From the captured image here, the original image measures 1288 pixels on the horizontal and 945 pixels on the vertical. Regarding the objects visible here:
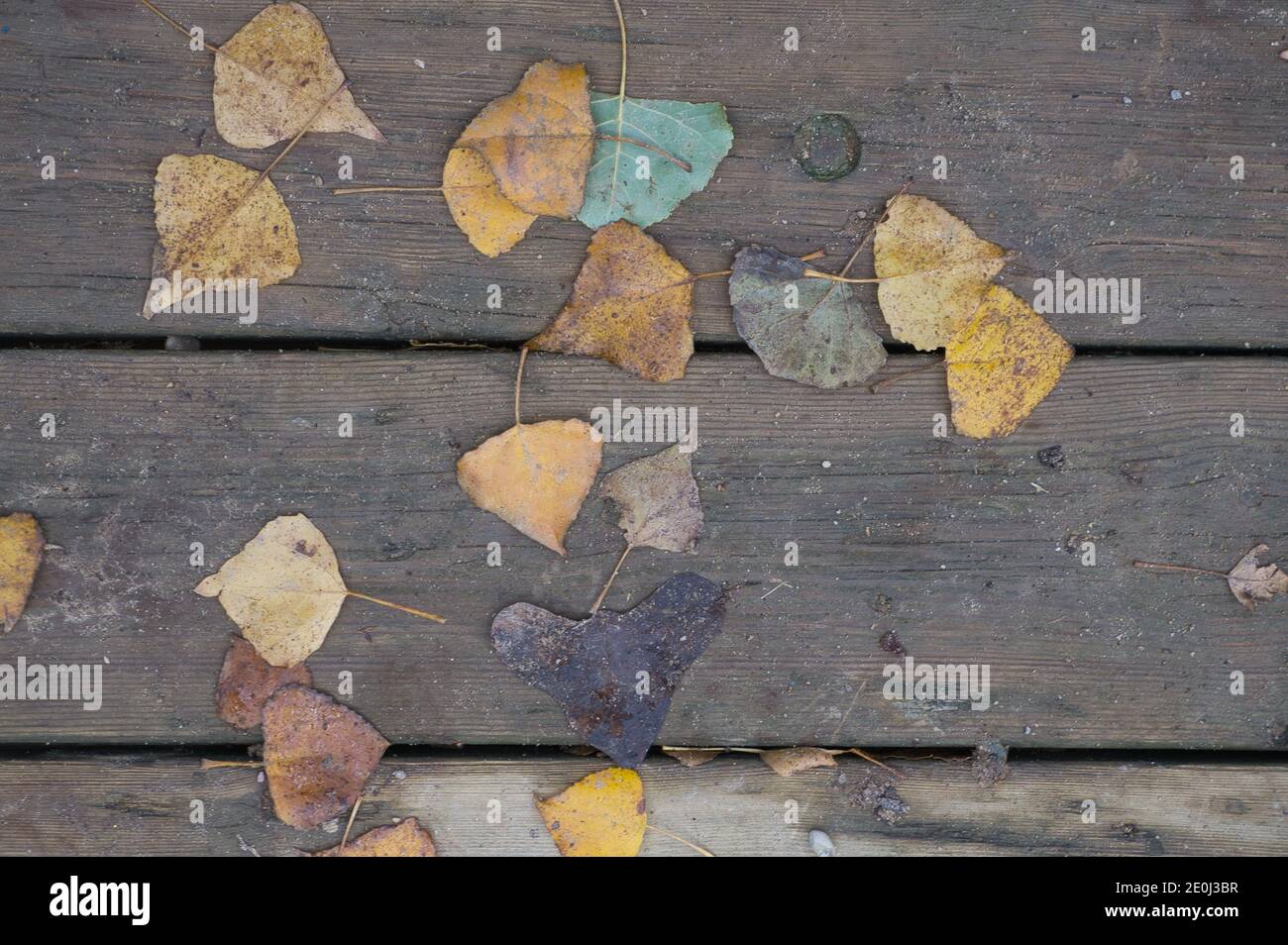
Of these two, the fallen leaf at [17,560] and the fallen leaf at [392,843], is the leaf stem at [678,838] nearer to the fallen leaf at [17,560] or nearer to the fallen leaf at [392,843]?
the fallen leaf at [392,843]

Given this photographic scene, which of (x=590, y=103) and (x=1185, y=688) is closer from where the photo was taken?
(x=590, y=103)

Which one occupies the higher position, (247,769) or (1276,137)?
(1276,137)

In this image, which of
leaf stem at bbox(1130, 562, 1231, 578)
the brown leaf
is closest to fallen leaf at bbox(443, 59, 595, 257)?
the brown leaf

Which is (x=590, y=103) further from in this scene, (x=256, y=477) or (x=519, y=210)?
(x=256, y=477)

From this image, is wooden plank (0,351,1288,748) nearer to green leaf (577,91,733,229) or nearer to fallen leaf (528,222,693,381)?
fallen leaf (528,222,693,381)

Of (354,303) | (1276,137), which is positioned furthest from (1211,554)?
(354,303)

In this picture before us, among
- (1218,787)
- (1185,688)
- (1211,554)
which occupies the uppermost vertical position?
(1211,554)

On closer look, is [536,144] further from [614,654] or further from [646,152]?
[614,654]
